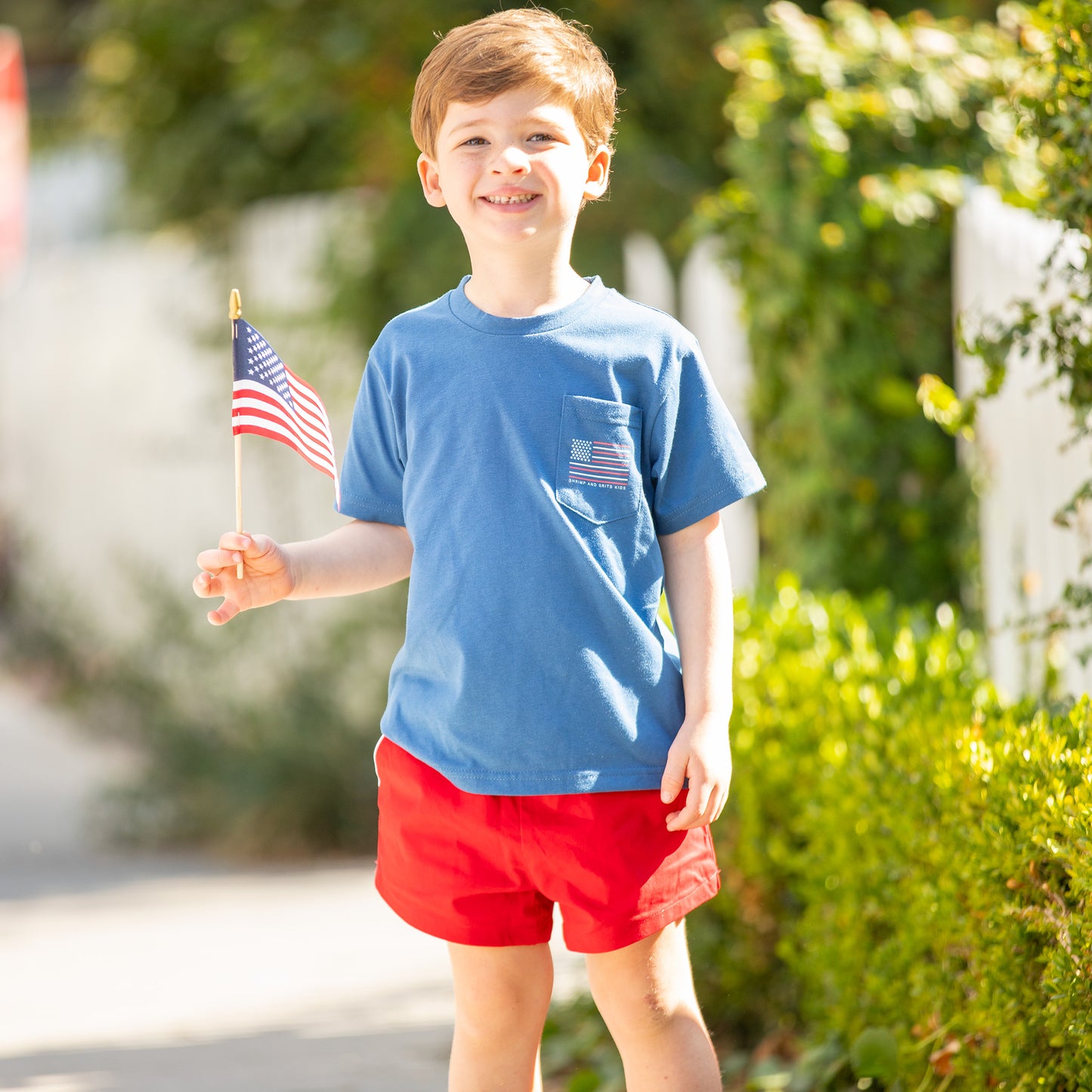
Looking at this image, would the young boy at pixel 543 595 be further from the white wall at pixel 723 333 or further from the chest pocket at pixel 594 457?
the white wall at pixel 723 333

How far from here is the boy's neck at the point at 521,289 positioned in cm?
201

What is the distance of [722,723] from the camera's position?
194 cm

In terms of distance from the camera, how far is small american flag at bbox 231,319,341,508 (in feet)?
7.04

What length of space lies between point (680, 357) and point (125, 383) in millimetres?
6829

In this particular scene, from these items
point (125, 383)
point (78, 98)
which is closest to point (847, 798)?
point (125, 383)

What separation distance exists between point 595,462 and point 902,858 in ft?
3.66

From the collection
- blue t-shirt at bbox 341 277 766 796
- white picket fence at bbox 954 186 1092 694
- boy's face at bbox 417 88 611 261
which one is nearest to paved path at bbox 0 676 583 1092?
white picket fence at bbox 954 186 1092 694

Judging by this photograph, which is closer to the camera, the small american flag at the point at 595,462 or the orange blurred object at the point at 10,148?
the small american flag at the point at 595,462

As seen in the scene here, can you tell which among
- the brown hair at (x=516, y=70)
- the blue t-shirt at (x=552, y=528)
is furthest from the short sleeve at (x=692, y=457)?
the brown hair at (x=516, y=70)

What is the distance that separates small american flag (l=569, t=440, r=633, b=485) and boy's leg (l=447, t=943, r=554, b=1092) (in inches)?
25.4

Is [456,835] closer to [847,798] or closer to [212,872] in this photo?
[847,798]

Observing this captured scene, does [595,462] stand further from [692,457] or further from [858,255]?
[858,255]

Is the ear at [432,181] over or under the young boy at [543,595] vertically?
over

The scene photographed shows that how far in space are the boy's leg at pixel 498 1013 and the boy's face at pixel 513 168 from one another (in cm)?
96
